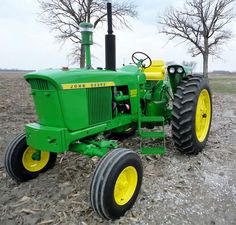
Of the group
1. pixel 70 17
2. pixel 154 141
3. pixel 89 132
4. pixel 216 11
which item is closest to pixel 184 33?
pixel 216 11

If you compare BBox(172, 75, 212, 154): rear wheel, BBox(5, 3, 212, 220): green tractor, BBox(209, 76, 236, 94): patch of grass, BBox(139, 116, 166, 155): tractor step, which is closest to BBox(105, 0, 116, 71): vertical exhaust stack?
BBox(5, 3, 212, 220): green tractor

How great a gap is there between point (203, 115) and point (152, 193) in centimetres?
199

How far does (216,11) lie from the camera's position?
23.9 meters

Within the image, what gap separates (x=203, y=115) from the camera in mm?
4902

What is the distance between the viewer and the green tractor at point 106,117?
3.02 metres

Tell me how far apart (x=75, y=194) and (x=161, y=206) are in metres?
1.05

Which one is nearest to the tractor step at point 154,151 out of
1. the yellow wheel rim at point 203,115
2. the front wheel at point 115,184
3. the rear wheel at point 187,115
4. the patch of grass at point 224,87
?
the rear wheel at point 187,115

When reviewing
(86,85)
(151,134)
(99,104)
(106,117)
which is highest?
(86,85)

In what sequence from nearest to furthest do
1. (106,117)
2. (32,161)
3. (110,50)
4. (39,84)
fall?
(39,84) → (106,117) → (32,161) → (110,50)

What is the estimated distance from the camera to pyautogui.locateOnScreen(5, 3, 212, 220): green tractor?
3020 millimetres

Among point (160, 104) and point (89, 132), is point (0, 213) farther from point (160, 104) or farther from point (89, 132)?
point (160, 104)

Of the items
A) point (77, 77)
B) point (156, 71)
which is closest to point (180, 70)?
point (156, 71)

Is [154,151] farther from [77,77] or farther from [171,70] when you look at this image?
[77,77]

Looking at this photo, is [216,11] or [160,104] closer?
[160,104]
